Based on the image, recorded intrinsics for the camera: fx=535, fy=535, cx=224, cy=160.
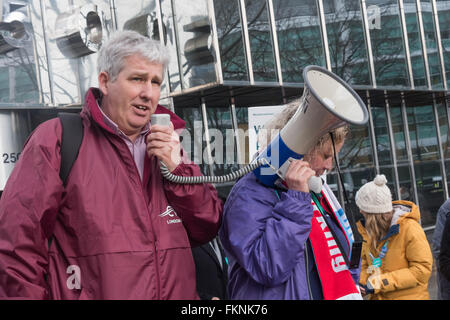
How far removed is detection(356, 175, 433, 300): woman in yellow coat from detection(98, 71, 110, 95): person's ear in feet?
8.17

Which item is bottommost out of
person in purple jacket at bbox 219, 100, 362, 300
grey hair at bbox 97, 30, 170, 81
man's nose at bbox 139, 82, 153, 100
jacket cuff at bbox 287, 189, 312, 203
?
person in purple jacket at bbox 219, 100, 362, 300

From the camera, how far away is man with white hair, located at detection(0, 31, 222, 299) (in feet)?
5.87

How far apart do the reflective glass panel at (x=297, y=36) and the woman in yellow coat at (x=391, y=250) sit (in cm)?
471

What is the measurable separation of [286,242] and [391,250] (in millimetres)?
2447

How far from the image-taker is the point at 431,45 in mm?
12070

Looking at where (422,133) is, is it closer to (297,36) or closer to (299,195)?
(297,36)

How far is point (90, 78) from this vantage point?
6.60m

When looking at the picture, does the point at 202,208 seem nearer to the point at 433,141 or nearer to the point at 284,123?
the point at 284,123

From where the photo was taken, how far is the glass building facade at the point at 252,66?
6.32m

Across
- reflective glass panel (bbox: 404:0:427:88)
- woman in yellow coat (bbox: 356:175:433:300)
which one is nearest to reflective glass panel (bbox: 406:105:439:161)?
reflective glass panel (bbox: 404:0:427:88)

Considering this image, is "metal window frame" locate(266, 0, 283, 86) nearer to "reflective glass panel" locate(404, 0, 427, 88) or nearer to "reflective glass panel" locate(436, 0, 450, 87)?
"reflective glass panel" locate(404, 0, 427, 88)

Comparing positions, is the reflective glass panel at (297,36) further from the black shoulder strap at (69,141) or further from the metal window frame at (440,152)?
the black shoulder strap at (69,141)

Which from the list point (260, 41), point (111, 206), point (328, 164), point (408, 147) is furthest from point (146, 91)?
point (408, 147)
